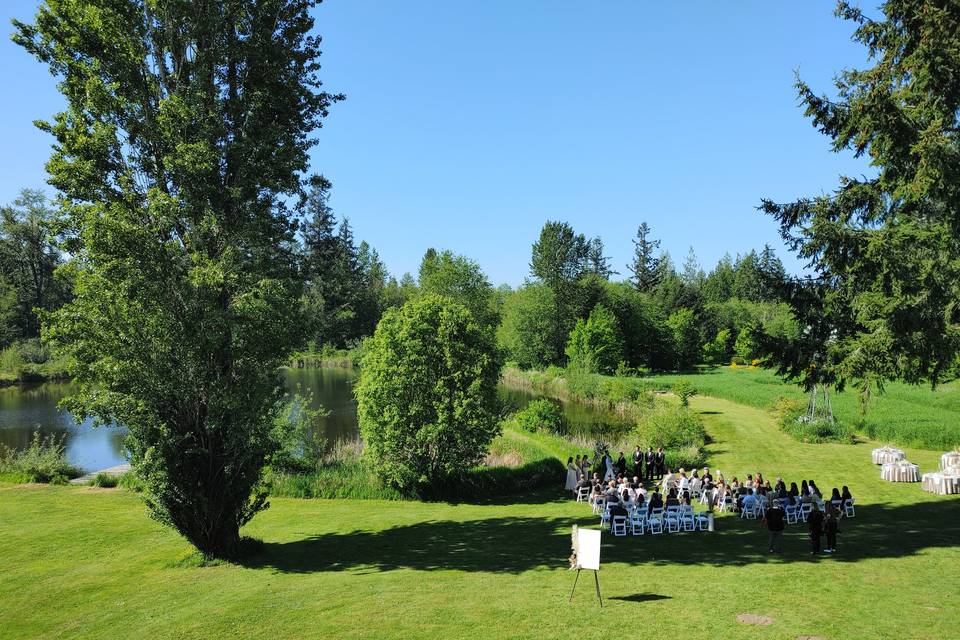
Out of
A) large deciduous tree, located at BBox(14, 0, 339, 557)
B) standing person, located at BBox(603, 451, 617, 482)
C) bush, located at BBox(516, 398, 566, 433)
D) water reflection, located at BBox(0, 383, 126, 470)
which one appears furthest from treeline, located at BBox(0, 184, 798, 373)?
large deciduous tree, located at BBox(14, 0, 339, 557)

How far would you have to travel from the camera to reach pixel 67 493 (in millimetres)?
22828

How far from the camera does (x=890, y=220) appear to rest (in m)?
16.0

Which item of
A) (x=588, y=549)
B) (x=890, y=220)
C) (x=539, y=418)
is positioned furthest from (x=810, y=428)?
(x=588, y=549)

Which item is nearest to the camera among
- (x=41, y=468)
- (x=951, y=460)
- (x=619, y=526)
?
(x=619, y=526)

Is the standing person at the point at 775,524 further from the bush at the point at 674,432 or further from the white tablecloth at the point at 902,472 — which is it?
the bush at the point at 674,432

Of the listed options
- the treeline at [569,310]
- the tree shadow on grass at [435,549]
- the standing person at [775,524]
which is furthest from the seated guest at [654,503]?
the treeline at [569,310]

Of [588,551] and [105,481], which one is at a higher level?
[588,551]

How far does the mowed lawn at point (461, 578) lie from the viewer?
980cm

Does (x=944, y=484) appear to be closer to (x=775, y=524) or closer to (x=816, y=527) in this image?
(x=816, y=527)

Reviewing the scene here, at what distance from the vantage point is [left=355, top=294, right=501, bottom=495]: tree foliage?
22.5 metres

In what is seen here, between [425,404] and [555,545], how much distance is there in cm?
882

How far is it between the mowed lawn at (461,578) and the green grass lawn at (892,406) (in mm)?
8306

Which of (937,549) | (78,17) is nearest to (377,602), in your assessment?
(937,549)

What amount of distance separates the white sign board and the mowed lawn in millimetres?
820
